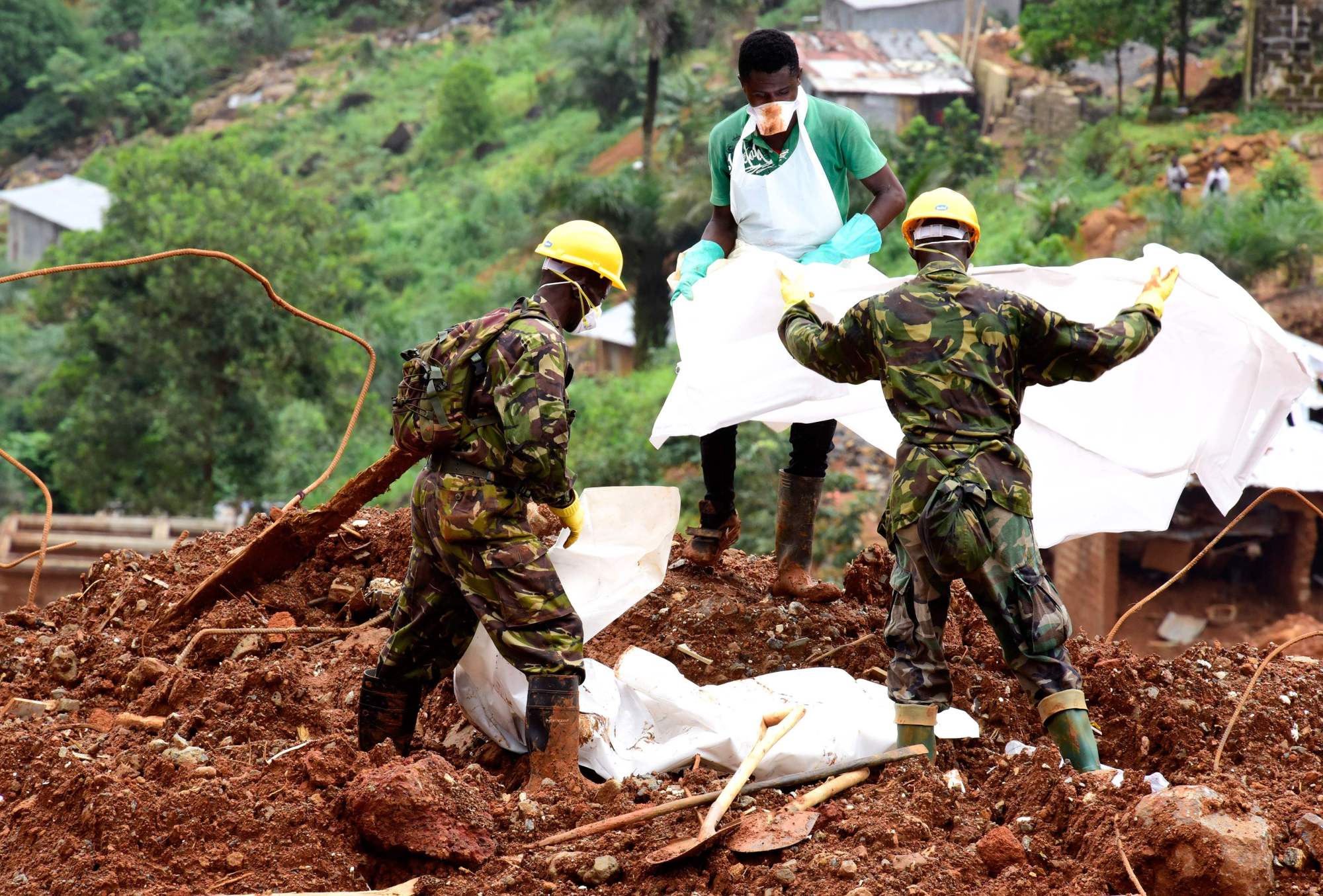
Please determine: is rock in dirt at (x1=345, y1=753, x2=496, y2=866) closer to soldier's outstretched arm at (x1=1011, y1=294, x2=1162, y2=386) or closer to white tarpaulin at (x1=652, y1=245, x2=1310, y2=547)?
white tarpaulin at (x1=652, y1=245, x2=1310, y2=547)

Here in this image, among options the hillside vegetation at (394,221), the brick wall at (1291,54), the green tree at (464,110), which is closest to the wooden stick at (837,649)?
the hillside vegetation at (394,221)

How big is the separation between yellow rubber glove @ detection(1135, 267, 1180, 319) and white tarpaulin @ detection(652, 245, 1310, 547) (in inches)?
9.5

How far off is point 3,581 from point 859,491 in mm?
11259

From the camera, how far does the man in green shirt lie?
5.40 meters

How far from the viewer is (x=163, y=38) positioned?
178 ft

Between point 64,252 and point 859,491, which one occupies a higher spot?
point 64,252

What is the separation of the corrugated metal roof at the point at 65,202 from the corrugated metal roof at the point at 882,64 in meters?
21.5

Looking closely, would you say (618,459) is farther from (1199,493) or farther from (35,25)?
(35,25)

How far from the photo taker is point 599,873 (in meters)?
3.86

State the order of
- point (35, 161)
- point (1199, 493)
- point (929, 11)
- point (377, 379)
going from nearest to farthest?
point (1199, 493) < point (377, 379) < point (929, 11) < point (35, 161)

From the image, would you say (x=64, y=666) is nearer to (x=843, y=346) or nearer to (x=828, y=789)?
(x=828, y=789)

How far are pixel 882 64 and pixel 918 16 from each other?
15.3ft

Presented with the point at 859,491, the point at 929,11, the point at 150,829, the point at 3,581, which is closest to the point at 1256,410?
the point at 150,829

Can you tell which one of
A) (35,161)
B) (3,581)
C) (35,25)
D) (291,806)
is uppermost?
(291,806)
